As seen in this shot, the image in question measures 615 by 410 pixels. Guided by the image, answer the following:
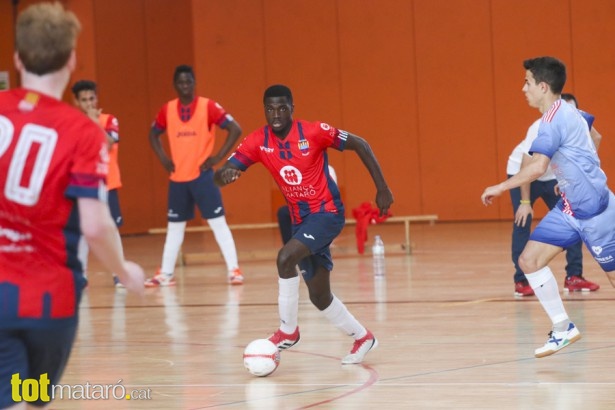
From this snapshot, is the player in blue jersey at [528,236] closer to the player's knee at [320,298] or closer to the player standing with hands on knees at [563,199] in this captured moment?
the player standing with hands on knees at [563,199]

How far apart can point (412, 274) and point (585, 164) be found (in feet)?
16.5

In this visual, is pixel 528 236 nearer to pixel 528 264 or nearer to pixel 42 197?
pixel 528 264

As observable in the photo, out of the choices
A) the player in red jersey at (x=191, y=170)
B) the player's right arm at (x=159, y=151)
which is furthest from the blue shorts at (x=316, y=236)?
the player's right arm at (x=159, y=151)

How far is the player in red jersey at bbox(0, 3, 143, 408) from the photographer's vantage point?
111 inches

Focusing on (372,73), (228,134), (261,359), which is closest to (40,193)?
(261,359)

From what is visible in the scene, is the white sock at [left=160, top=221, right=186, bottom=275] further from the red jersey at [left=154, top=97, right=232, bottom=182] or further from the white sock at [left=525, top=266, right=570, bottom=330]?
the white sock at [left=525, top=266, right=570, bottom=330]

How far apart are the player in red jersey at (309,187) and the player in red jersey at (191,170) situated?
4.44m

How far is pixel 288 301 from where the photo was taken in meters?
6.12

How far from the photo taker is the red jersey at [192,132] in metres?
10.8

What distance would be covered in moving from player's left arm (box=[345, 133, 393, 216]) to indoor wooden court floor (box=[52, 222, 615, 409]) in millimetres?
973

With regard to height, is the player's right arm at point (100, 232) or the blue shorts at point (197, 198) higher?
the player's right arm at point (100, 232)

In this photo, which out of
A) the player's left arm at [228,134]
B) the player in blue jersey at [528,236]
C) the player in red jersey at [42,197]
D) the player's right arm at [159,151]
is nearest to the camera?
the player in red jersey at [42,197]

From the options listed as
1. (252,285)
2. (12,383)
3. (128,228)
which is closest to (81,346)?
(252,285)

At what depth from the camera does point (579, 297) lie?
8.60 metres
